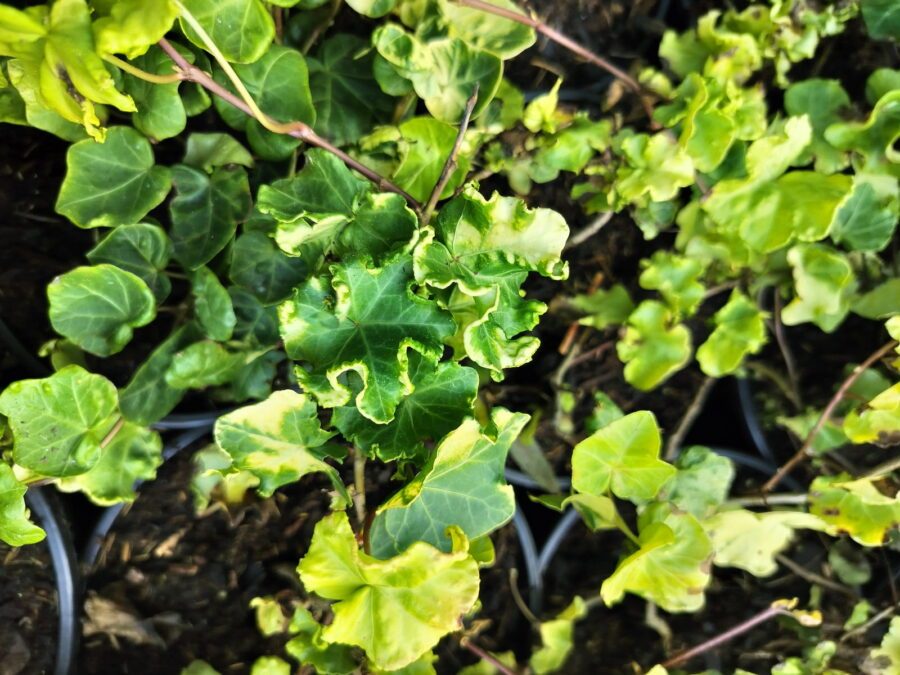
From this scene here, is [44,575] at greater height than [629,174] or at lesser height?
lesser

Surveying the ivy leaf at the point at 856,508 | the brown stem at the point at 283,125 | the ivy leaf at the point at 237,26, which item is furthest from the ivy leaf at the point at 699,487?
the ivy leaf at the point at 237,26

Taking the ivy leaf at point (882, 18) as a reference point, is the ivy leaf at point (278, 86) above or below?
below

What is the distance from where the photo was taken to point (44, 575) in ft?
3.14

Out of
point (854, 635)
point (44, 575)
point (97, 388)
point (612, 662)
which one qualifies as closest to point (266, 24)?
point (97, 388)

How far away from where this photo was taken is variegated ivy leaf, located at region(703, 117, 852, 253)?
0.97 m

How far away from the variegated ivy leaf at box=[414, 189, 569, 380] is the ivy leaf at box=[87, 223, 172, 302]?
374 millimetres

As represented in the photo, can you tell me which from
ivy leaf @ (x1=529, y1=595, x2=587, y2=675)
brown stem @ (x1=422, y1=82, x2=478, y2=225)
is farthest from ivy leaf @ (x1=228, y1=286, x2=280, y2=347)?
ivy leaf @ (x1=529, y1=595, x2=587, y2=675)

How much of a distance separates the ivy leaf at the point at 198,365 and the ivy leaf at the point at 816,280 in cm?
81

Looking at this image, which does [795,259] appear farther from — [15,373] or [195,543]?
[15,373]

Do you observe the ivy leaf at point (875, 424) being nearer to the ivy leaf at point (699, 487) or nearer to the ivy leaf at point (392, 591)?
the ivy leaf at point (699, 487)

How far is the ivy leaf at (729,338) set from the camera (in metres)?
1.08

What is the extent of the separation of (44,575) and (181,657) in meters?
0.22

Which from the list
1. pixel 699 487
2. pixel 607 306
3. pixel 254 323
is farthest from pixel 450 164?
pixel 699 487

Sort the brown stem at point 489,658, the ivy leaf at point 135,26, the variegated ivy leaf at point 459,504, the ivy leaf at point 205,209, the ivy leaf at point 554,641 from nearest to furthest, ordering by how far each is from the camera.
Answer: the ivy leaf at point 135,26
the variegated ivy leaf at point 459,504
the ivy leaf at point 205,209
the brown stem at point 489,658
the ivy leaf at point 554,641
